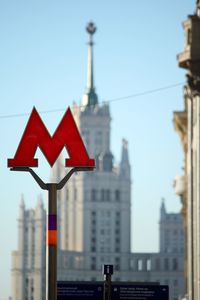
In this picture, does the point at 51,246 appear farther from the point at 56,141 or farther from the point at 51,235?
the point at 56,141

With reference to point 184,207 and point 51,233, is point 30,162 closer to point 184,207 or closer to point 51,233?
point 51,233

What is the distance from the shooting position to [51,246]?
100 feet

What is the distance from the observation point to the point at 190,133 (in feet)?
205

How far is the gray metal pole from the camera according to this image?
100 ft

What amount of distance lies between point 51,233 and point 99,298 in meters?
18.6

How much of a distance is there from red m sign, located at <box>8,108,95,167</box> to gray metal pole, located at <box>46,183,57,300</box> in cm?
62

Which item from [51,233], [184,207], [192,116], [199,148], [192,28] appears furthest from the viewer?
[184,207]

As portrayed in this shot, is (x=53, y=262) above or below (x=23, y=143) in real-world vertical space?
below

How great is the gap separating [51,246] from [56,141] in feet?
6.27

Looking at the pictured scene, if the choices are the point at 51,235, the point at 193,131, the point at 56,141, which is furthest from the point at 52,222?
the point at 193,131

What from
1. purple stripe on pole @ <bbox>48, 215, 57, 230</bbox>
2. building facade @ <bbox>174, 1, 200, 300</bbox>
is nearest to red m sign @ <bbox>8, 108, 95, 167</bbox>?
purple stripe on pole @ <bbox>48, 215, 57, 230</bbox>

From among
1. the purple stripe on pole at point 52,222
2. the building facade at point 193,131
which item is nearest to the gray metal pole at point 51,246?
the purple stripe on pole at point 52,222

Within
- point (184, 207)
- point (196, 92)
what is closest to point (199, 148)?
point (196, 92)

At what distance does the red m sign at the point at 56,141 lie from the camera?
100 feet
